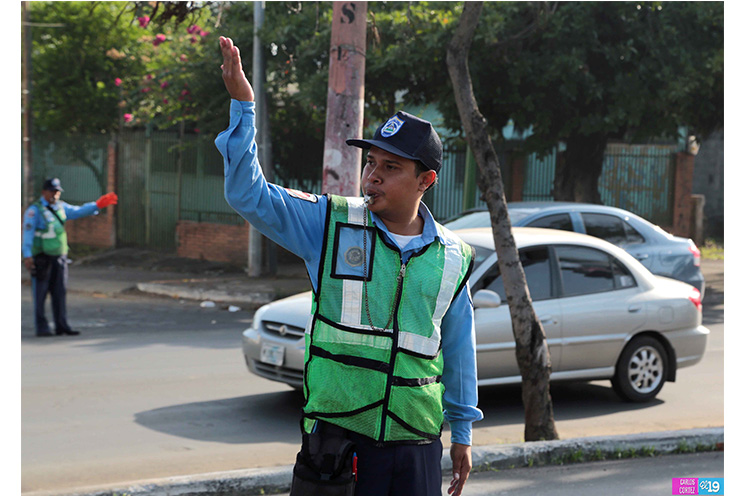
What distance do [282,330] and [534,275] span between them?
2.21 meters

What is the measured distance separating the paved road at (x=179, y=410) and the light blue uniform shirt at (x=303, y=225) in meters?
3.18

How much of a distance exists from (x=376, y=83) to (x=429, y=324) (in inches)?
559

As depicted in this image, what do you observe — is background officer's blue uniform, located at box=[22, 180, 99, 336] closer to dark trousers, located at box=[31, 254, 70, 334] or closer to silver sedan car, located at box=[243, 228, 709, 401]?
dark trousers, located at box=[31, 254, 70, 334]

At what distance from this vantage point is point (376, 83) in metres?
16.9

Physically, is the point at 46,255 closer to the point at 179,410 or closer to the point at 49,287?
the point at 49,287

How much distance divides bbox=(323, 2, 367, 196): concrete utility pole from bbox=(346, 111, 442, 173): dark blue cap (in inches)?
175

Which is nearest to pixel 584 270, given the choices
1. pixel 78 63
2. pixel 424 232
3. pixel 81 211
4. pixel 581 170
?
pixel 424 232

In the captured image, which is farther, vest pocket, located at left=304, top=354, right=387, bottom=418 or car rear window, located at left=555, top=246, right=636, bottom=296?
car rear window, located at left=555, top=246, right=636, bottom=296

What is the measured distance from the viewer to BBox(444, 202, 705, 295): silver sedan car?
11430 mm

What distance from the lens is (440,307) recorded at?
3.10 m

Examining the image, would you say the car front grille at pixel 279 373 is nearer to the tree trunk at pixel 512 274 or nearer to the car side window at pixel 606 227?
the tree trunk at pixel 512 274

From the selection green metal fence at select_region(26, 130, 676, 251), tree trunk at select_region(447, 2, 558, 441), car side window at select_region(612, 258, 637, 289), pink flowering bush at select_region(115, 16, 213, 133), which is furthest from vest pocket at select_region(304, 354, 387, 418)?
green metal fence at select_region(26, 130, 676, 251)

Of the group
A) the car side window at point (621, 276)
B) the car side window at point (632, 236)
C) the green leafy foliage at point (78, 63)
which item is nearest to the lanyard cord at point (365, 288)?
the car side window at point (621, 276)

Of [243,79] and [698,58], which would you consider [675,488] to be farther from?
[698,58]
